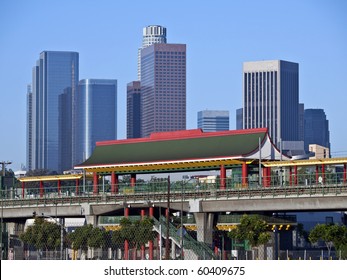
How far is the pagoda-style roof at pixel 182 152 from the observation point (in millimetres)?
120875

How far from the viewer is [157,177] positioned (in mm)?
147500

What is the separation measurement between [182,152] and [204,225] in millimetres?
14380

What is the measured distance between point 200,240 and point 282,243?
1559cm

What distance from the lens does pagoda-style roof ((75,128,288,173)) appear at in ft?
397

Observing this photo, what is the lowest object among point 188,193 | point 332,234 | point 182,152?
point 332,234

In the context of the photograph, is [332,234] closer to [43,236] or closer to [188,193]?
[188,193]

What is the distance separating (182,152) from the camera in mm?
126875

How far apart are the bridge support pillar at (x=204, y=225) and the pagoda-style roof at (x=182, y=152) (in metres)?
8.00

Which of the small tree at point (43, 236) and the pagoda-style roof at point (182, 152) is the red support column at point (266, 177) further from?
the small tree at point (43, 236)

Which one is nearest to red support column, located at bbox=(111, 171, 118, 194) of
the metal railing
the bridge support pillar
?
the metal railing

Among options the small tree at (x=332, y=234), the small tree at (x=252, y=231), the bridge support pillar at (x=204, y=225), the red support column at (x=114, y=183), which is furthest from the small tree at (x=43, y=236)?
the small tree at (x=332, y=234)

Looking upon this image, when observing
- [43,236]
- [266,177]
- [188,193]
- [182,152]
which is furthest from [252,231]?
[43,236]
